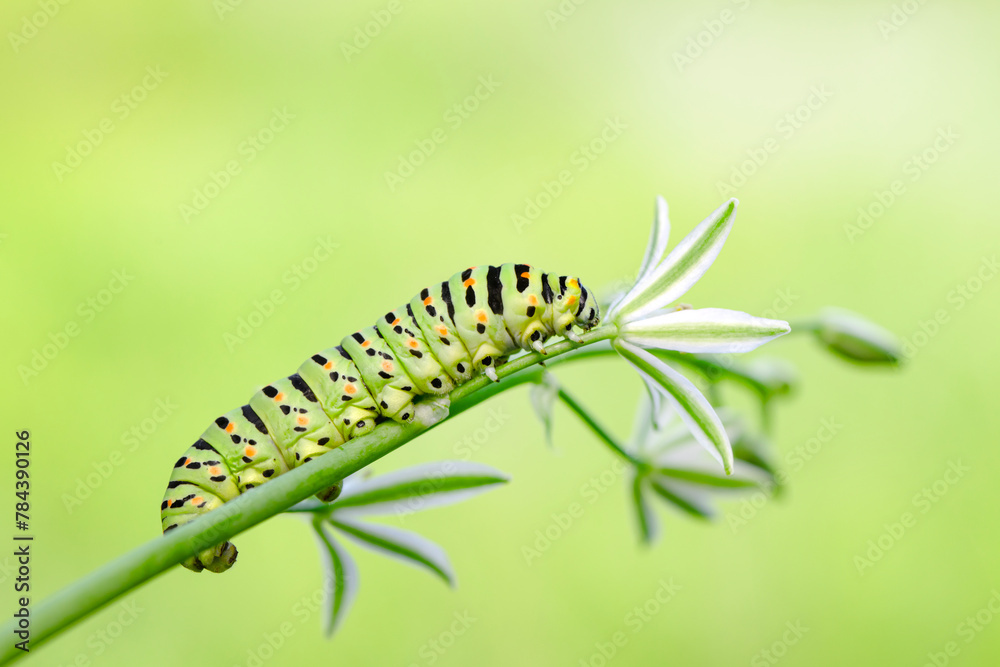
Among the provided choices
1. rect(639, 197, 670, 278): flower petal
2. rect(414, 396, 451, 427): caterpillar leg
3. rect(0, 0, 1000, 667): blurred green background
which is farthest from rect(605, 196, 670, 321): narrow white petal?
rect(0, 0, 1000, 667): blurred green background

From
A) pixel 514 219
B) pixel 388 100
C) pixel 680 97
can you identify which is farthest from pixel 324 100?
pixel 680 97

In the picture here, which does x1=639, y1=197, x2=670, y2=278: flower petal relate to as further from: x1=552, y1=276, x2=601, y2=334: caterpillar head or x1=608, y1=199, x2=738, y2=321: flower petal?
x1=552, y1=276, x2=601, y2=334: caterpillar head

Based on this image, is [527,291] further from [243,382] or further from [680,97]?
[680,97]

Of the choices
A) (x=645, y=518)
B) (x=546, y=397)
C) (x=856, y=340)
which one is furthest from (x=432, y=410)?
(x=856, y=340)

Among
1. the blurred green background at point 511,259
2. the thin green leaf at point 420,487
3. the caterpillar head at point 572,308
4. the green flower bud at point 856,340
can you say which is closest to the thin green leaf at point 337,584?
the thin green leaf at point 420,487

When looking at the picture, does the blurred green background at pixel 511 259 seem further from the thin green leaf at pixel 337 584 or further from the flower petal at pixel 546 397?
the flower petal at pixel 546 397

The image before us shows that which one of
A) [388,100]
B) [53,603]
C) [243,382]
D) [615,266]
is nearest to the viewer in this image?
[53,603]

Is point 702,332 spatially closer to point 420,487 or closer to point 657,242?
point 657,242
